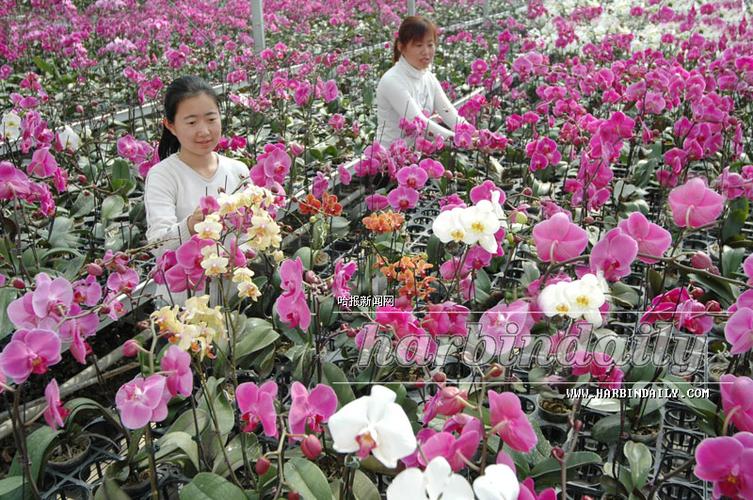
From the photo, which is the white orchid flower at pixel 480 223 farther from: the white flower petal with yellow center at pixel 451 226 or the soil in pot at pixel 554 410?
the soil in pot at pixel 554 410

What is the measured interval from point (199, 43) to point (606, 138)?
4180 mm

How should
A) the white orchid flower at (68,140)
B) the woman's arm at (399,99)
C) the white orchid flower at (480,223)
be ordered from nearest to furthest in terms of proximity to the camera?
the white orchid flower at (480,223) → the white orchid flower at (68,140) → the woman's arm at (399,99)

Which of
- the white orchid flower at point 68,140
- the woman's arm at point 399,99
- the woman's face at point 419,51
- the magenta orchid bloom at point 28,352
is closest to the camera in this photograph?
the magenta orchid bloom at point 28,352

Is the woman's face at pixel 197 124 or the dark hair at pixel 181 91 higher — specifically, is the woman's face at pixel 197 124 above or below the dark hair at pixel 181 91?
below

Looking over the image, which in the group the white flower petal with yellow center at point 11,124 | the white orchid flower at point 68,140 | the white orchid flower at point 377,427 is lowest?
the white orchid flower at point 68,140

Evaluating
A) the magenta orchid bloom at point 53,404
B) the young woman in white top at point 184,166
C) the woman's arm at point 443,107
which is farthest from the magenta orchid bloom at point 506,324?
the woman's arm at point 443,107

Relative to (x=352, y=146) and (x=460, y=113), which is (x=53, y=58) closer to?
(x=352, y=146)

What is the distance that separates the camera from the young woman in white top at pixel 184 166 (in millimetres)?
1533

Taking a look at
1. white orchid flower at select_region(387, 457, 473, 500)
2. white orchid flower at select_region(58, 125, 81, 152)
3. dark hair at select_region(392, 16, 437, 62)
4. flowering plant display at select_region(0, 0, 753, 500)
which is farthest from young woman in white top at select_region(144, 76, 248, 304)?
dark hair at select_region(392, 16, 437, 62)

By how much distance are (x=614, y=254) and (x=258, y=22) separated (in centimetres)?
310

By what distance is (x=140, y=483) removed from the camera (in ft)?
3.36

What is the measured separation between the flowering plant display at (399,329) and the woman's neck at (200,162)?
204 mm

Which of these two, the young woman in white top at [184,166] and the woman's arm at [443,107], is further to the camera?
the woman's arm at [443,107]

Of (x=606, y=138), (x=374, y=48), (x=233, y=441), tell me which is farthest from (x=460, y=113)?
(x=374, y=48)
